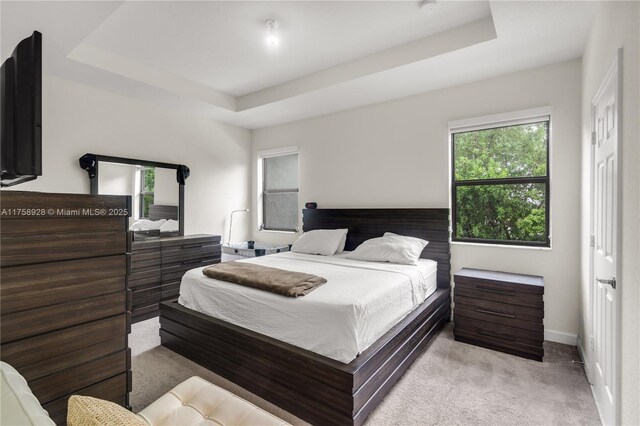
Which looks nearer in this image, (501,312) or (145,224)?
(501,312)

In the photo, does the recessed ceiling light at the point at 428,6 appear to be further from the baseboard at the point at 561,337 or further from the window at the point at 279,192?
the baseboard at the point at 561,337

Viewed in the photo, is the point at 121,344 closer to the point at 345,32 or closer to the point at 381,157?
the point at 345,32

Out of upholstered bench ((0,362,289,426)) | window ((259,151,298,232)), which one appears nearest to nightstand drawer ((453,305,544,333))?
upholstered bench ((0,362,289,426))

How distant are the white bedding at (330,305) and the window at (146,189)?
1745 mm

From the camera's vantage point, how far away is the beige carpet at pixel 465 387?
194 centimetres

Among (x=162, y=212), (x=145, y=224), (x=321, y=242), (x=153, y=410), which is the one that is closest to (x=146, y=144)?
(x=162, y=212)

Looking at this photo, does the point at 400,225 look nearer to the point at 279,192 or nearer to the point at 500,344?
the point at 500,344

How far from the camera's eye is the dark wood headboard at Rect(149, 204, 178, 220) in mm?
4109

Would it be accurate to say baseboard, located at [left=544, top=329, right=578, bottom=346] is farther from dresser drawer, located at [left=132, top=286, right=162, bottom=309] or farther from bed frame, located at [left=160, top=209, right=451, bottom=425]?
dresser drawer, located at [left=132, top=286, right=162, bottom=309]

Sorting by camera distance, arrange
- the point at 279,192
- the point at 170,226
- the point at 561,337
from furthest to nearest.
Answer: the point at 279,192 → the point at 170,226 → the point at 561,337

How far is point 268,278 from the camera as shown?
2.42 meters

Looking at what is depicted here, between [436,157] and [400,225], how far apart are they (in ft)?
2.91

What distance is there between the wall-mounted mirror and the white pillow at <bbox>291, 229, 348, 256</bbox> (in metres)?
1.74

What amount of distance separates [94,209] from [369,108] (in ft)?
11.0
